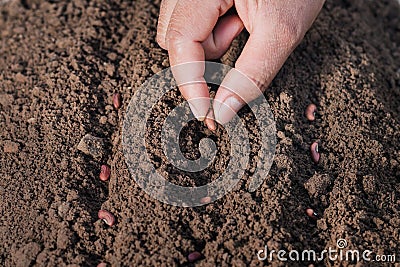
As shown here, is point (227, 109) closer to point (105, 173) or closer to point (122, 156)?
point (122, 156)

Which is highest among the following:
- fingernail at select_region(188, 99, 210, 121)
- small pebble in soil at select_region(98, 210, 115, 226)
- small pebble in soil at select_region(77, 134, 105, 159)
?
fingernail at select_region(188, 99, 210, 121)

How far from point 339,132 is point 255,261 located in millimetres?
760

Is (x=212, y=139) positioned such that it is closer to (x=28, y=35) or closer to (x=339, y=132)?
(x=339, y=132)

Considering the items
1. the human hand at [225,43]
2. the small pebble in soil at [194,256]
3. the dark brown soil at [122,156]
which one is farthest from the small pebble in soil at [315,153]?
the small pebble in soil at [194,256]

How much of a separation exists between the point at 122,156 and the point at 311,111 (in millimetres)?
867

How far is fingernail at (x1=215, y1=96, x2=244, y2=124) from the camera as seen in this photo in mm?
2340

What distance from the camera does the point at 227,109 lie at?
7.68 feet

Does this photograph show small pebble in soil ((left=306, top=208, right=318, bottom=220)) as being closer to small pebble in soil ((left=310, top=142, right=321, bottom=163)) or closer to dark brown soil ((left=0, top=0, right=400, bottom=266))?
dark brown soil ((left=0, top=0, right=400, bottom=266))

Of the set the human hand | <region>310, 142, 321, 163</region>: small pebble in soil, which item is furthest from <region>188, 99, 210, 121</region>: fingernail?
<region>310, 142, 321, 163</region>: small pebble in soil

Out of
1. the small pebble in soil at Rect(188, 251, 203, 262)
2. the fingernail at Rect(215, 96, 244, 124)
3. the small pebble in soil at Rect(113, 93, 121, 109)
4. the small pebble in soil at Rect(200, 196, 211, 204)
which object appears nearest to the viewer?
the small pebble in soil at Rect(188, 251, 203, 262)

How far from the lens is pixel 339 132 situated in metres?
2.53

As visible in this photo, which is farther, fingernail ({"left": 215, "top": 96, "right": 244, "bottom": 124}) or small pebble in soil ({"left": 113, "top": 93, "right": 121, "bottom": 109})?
small pebble in soil ({"left": 113, "top": 93, "right": 121, "bottom": 109})

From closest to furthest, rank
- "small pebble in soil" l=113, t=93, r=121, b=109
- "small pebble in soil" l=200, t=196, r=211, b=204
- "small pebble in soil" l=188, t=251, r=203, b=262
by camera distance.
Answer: "small pebble in soil" l=188, t=251, r=203, b=262, "small pebble in soil" l=200, t=196, r=211, b=204, "small pebble in soil" l=113, t=93, r=121, b=109

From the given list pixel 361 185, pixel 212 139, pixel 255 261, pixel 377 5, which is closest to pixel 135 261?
pixel 255 261
